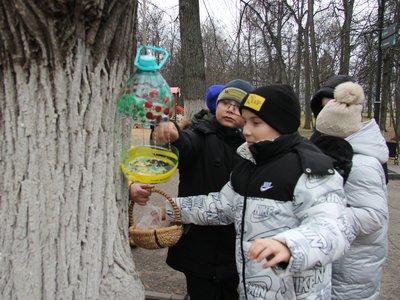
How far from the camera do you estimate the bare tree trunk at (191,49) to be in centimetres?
701

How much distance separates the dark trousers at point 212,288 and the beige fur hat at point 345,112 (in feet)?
3.58

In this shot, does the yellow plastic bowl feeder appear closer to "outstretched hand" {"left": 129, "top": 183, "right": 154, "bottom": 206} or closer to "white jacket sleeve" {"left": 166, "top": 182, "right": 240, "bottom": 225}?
"outstretched hand" {"left": 129, "top": 183, "right": 154, "bottom": 206}

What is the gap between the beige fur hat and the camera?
7.39ft

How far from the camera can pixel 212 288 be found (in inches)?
94.7

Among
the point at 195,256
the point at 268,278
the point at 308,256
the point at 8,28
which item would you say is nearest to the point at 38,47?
the point at 8,28

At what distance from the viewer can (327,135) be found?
235cm

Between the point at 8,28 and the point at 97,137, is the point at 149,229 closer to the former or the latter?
the point at 97,137

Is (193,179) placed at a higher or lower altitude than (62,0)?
lower

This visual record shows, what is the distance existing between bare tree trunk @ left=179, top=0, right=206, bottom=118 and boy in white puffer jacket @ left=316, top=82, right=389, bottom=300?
4789 mm

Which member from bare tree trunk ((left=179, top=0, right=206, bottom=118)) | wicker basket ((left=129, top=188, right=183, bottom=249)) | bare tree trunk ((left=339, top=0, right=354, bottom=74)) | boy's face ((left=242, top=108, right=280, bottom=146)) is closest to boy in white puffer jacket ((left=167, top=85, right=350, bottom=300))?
boy's face ((left=242, top=108, right=280, bottom=146))

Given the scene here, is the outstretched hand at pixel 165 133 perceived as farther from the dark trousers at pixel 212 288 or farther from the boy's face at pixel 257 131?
the dark trousers at pixel 212 288

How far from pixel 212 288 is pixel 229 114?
107 centimetres

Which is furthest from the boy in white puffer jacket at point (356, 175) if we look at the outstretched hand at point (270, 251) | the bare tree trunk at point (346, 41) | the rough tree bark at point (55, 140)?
the bare tree trunk at point (346, 41)

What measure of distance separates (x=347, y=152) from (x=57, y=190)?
5.09 ft
